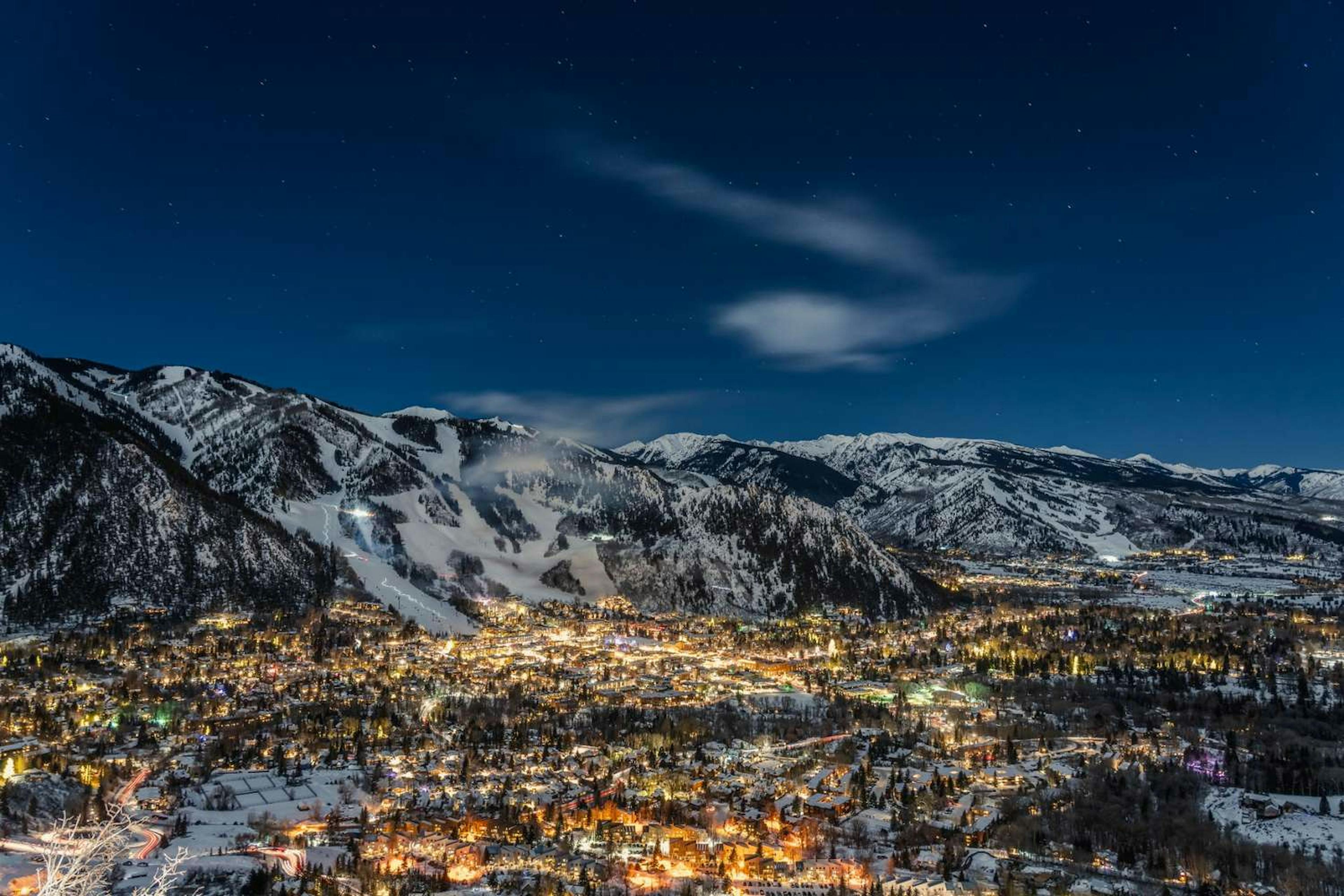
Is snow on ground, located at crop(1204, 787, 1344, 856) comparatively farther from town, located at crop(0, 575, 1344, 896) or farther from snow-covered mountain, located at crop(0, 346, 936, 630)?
snow-covered mountain, located at crop(0, 346, 936, 630)

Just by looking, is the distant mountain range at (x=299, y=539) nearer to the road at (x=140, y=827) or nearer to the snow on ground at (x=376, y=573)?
the snow on ground at (x=376, y=573)

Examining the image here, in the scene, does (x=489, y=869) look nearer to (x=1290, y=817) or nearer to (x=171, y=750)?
(x=171, y=750)

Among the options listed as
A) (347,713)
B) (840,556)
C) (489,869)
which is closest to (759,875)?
(489,869)

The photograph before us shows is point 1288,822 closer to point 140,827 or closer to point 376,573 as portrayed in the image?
point 140,827

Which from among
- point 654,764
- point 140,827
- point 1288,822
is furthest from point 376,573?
point 1288,822

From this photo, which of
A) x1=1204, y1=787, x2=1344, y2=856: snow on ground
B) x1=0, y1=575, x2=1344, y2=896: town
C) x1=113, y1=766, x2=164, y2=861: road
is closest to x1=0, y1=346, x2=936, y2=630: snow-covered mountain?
x1=0, y1=575, x2=1344, y2=896: town
